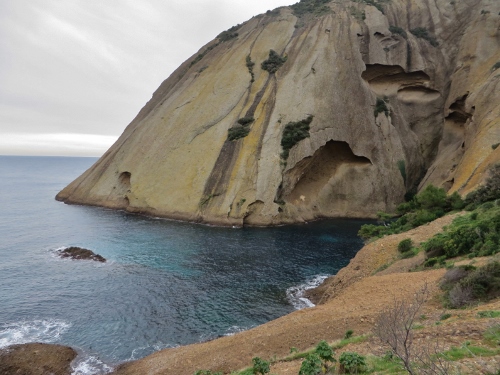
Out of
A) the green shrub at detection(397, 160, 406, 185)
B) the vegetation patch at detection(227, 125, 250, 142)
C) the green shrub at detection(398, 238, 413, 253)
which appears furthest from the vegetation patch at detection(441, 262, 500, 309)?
the green shrub at detection(397, 160, 406, 185)

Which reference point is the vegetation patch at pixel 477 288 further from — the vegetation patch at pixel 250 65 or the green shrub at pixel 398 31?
the green shrub at pixel 398 31

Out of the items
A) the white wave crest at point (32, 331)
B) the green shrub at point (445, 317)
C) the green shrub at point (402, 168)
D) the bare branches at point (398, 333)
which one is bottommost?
the white wave crest at point (32, 331)

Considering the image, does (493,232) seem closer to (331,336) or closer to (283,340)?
(331,336)

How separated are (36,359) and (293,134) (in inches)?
1897

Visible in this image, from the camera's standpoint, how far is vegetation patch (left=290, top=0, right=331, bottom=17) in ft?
257

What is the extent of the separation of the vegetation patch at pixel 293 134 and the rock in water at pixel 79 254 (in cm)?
3291

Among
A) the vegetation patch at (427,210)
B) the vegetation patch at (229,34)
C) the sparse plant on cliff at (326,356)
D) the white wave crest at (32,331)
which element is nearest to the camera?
the sparse plant on cliff at (326,356)

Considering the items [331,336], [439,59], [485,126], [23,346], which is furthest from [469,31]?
[23,346]

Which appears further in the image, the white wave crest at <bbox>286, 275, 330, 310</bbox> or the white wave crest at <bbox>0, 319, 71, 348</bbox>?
the white wave crest at <bbox>286, 275, 330, 310</bbox>

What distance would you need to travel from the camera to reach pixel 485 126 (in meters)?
49.2

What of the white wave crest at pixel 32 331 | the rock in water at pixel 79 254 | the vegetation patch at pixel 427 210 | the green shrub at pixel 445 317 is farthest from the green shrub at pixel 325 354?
the rock in water at pixel 79 254

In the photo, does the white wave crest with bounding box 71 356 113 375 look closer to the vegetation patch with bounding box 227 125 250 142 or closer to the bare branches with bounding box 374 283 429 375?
the bare branches with bounding box 374 283 429 375

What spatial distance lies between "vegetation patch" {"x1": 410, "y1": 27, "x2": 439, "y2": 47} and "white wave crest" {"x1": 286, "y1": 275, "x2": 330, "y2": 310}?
6710cm

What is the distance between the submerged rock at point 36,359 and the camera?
20125 mm
